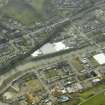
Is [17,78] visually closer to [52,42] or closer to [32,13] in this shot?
[52,42]

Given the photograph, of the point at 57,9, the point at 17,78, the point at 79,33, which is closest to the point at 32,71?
the point at 17,78

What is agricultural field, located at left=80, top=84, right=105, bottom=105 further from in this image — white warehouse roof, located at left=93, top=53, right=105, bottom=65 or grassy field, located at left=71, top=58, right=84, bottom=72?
white warehouse roof, located at left=93, top=53, right=105, bottom=65

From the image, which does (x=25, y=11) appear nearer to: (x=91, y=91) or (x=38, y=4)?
(x=38, y=4)

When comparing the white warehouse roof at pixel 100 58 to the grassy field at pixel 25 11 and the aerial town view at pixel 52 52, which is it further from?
the grassy field at pixel 25 11

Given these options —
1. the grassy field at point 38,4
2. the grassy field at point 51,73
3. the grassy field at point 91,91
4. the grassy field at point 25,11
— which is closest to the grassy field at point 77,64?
the grassy field at point 51,73

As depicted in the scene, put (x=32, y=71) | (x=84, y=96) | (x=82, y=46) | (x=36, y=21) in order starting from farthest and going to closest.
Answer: (x=36, y=21) < (x=82, y=46) < (x=32, y=71) < (x=84, y=96)

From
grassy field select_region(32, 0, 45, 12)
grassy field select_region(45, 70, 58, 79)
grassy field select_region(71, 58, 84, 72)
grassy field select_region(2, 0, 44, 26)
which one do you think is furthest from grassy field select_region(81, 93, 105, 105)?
grassy field select_region(32, 0, 45, 12)

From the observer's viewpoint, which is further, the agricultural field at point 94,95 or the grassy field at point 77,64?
the grassy field at point 77,64

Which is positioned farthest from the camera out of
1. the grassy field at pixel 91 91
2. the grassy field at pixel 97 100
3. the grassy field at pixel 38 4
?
the grassy field at pixel 38 4

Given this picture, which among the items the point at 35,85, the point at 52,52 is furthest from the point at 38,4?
the point at 35,85
